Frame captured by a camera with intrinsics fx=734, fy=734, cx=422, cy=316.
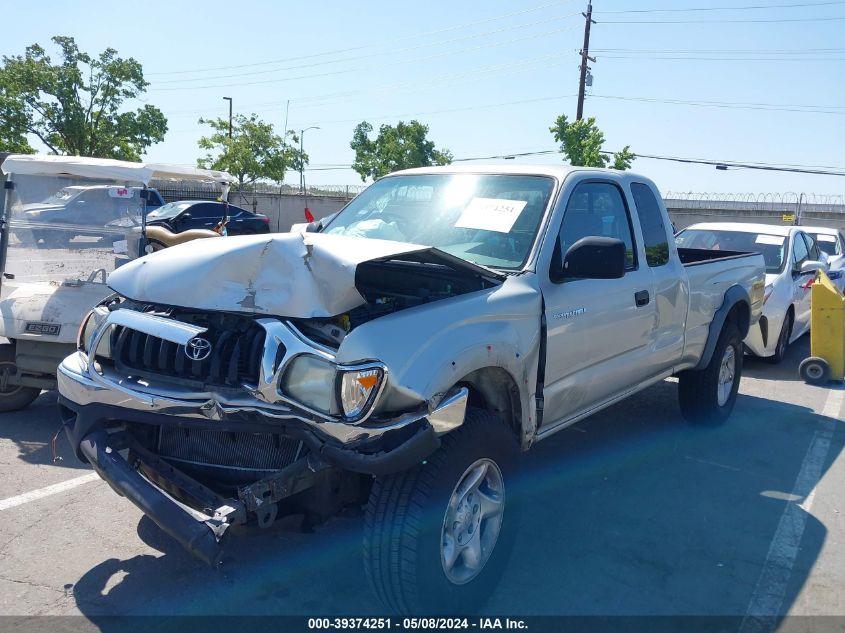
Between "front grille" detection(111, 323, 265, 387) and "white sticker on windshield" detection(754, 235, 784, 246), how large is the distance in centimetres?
838

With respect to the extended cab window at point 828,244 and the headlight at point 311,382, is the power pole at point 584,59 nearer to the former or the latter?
the extended cab window at point 828,244

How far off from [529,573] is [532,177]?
2.26m

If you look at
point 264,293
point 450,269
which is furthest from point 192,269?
point 450,269

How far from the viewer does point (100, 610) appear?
3289mm

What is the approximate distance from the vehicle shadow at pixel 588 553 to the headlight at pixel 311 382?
104cm

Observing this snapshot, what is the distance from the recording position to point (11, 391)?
5.95 m

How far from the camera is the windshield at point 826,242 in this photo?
43.5 feet

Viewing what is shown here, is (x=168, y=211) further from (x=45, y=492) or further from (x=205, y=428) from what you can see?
(x=205, y=428)

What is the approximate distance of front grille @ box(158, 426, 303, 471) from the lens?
120 inches

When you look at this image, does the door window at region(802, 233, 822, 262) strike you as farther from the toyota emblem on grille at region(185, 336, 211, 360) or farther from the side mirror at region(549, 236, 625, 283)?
the toyota emblem on grille at region(185, 336, 211, 360)

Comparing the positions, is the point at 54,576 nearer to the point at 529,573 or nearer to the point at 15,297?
the point at 529,573

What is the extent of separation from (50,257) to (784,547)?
229 inches

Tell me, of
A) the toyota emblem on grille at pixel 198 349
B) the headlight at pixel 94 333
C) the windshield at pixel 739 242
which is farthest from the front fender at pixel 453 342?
the windshield at pixel 739 242

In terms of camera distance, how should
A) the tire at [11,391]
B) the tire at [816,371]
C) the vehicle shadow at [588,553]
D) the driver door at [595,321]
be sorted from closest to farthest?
the vehicle shadow at [588,553] < the driver door at [595,321] < the tire at [11,391] < the tire at [816,371]
